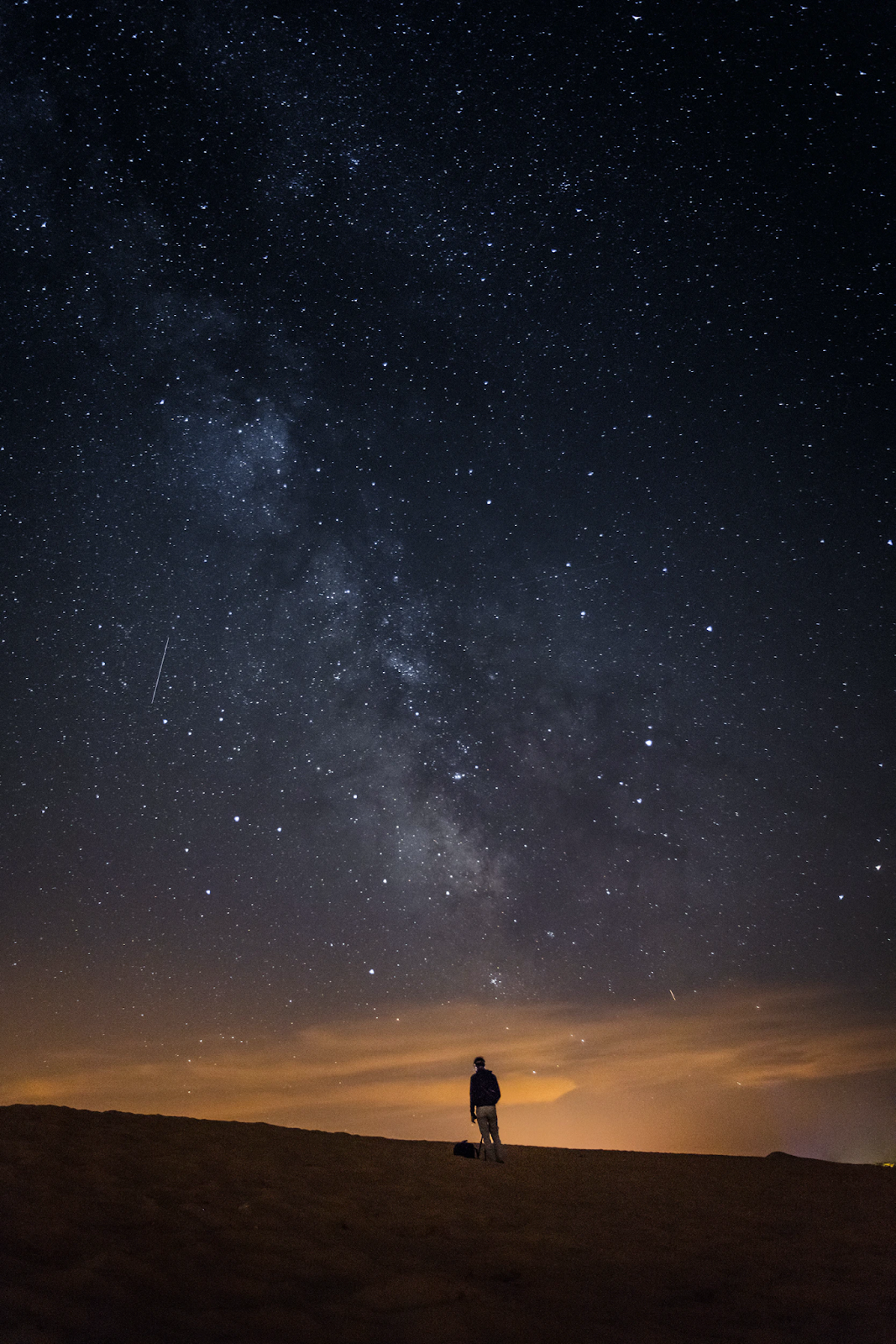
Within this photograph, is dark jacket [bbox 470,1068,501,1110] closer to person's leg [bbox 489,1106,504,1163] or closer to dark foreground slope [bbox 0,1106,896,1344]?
person's leg [bbox 489,1106,504,1163]

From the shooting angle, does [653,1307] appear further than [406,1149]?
No

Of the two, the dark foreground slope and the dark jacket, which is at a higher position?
the dark jacket

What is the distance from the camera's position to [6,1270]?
4.16 meters

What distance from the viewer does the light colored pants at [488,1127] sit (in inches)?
433

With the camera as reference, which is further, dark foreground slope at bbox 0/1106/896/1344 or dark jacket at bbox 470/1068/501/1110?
dark jacket at bbox 470/1068/501/1110

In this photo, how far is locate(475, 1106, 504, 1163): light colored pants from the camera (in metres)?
11.0

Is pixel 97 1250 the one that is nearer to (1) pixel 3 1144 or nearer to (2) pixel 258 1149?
(1) pixel 3 1144

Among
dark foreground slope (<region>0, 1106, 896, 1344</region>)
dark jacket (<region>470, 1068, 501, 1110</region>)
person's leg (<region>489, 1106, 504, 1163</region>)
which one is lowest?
dark foreground slope (<region>0, 1106, 896, 1344</region>)

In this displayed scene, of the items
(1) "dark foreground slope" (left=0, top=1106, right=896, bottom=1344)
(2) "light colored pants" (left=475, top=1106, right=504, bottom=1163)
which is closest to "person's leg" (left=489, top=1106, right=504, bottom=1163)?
(2) "light colored pants" (left=475, top=1106, right=504, bottom=1163)

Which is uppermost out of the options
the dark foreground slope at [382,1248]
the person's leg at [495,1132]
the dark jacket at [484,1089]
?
the dark jacket at [484,1089]

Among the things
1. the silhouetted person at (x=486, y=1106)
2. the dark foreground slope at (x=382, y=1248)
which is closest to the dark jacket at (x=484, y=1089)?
the silhouetted person at (x=486, y=1106)

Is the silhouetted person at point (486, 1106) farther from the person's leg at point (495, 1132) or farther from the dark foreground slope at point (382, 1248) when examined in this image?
the dark foreground slope at point (382, 1248)

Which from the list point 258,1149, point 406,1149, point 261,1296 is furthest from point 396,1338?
point 406,1149

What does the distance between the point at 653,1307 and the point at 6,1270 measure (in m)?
3.63
